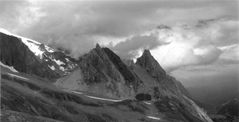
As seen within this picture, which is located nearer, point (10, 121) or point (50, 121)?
point (10, 121)

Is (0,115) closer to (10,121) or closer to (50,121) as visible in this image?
(10,121)

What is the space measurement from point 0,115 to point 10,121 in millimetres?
2219

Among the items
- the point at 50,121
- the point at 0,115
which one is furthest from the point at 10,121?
the point at 50,121

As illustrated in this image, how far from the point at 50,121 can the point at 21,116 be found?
6.26m

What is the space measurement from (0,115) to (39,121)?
7.81 metres

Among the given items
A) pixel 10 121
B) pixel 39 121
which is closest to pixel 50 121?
pixel 39 121

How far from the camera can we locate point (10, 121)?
83.1m

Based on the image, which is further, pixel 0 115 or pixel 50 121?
pixel 50 121

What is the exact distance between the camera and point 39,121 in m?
89.1

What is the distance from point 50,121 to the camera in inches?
3634

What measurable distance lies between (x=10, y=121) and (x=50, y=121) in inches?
421

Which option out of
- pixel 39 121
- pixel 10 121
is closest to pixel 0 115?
pixel 10 121

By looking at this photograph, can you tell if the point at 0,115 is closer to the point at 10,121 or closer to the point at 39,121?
the point at 10,121

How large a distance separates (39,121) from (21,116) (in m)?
3.28
